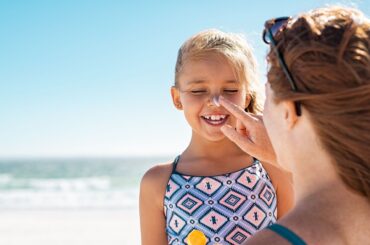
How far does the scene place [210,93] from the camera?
290 cm

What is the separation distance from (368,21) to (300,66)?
250mm

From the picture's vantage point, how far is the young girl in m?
2.84

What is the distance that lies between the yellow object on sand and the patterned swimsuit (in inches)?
0.9

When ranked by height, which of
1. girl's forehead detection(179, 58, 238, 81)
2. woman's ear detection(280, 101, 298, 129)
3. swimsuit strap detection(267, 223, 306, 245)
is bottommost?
swimsuit strap detection(267, 223, 306, 245)

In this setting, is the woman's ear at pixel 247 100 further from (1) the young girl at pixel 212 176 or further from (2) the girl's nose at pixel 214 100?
(2) the girl's nose at pixel 214 100

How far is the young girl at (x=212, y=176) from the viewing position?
9.30 feet

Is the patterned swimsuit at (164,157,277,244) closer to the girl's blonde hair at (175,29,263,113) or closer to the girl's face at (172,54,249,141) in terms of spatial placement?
the girl's face at (172,54,249,141)

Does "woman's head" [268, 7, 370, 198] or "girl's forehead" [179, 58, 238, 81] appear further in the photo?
"girl's forehead" [179, 58, 238, 81]

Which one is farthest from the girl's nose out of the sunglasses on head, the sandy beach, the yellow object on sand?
the sandy beach

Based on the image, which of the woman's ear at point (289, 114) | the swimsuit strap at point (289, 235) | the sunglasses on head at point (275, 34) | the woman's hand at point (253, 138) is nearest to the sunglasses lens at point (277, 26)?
the sunglasses on head at point (275, 34)

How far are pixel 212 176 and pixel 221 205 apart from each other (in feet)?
0.57

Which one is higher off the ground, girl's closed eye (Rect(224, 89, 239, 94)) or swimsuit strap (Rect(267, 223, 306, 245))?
swimsuit strap (Rect(267, 223, 306, 245))

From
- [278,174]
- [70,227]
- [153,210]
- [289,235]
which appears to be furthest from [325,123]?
[70,227]

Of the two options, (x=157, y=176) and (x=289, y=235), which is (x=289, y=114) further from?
(x=157, y=176)
